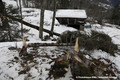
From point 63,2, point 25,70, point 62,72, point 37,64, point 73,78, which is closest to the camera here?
point 73,78

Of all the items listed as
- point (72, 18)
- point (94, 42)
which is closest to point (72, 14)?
point (72, 18)

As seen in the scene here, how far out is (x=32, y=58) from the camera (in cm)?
290

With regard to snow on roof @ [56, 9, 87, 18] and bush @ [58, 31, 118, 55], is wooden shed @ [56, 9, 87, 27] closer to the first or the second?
Result: snow on roof @ [56, 9, 87, 18]

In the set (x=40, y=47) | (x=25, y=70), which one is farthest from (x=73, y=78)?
(x=40, y=47)

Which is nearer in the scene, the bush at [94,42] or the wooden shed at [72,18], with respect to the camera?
the bush at [94,42]

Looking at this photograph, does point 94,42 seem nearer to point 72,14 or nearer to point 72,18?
point 72,18

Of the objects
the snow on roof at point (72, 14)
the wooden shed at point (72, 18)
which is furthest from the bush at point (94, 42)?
the snow on roof at point (72, 14)

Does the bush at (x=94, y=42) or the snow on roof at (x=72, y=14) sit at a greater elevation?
the snow on roof at (x=72, y=14)

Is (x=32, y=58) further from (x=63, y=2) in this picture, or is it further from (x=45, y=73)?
(x=63, y=2)

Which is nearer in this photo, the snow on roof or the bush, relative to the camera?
the bush

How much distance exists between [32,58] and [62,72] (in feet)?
4.23

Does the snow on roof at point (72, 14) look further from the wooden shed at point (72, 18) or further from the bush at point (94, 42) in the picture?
the bush at point (94, 42)

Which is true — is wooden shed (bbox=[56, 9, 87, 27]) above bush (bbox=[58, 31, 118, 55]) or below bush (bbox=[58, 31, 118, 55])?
above

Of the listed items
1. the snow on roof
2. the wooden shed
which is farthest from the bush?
the snow on roof
